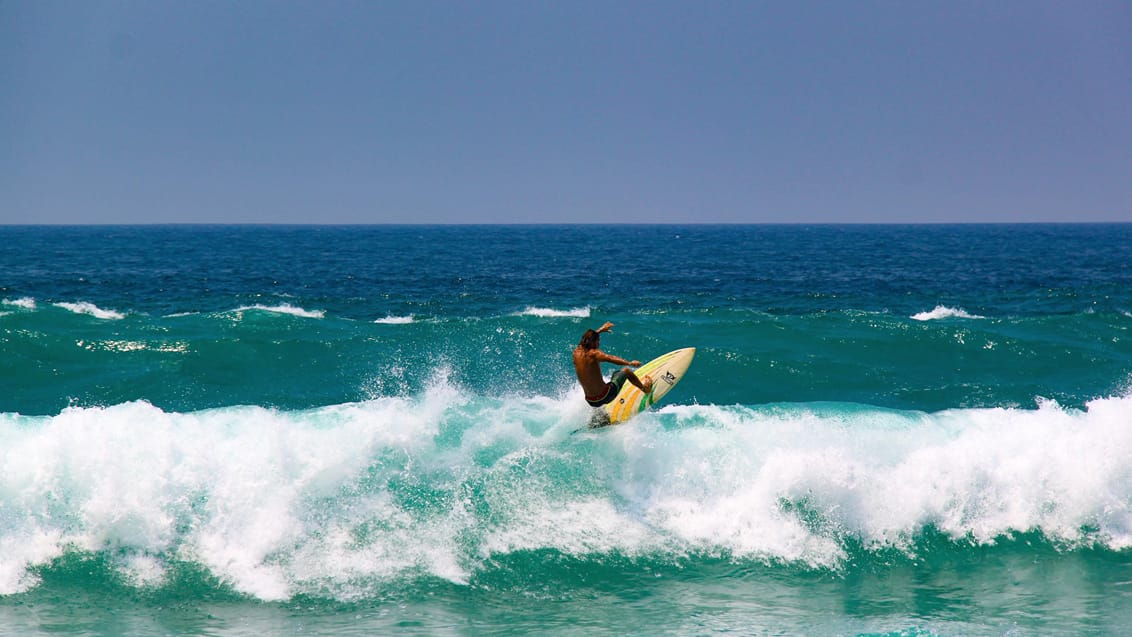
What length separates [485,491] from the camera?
10914mm

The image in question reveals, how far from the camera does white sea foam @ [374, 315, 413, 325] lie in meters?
24.3

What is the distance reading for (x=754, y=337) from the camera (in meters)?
21.0

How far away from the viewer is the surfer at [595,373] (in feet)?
39.4

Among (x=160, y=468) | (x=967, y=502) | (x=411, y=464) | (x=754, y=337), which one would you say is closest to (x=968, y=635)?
(x=967, y=502)

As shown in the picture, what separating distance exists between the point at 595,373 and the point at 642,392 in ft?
4.30

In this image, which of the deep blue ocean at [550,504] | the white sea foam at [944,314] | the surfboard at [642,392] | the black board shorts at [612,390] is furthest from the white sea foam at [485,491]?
the white sea foam at [944,314]

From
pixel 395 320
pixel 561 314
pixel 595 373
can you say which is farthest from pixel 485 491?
pixel 395 320

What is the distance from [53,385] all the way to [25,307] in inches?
368

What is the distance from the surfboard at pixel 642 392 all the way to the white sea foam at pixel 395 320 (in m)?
11.3

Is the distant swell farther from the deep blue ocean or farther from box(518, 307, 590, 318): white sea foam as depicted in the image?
the deep blue ocean

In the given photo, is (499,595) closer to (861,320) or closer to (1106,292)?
(861,320)

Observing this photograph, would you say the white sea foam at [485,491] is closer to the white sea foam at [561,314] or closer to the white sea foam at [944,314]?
the white sea foam at [561,314]

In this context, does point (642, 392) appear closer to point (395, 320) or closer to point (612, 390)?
point (612, 390)

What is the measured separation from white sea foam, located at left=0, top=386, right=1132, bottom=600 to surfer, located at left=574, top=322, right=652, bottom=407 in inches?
24.7
